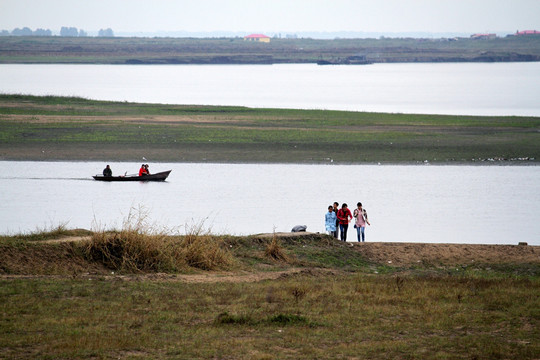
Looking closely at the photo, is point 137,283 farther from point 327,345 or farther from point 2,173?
point 2,173

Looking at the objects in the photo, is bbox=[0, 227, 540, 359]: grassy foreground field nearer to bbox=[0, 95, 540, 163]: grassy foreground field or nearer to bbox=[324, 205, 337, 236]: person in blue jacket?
bbox=[324, 205, 337, 236]: person in blue jacket

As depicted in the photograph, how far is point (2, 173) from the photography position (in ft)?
130

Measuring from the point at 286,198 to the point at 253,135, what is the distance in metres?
16.8

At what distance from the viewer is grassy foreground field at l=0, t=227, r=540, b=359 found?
1248 cm

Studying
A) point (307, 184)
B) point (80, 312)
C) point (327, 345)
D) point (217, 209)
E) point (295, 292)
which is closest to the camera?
point (327, 345)

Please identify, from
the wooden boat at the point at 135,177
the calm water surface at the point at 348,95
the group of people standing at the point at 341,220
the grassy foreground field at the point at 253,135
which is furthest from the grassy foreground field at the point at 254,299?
the calm water surface at the point at 348,95

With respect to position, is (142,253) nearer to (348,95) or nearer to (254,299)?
(254,299)

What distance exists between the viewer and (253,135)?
1980 inches

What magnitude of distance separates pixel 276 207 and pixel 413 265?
11.7 m

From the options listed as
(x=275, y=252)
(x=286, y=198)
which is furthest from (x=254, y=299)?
(x=286, y=198)

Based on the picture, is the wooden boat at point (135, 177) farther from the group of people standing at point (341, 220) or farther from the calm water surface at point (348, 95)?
the calm water surface at point (348, 95)

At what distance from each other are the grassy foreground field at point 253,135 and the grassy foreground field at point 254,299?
23.3 metres

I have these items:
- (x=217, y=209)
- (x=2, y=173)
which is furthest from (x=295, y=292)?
(x=2, y=173)

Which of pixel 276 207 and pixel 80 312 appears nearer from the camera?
pixel 80 312
